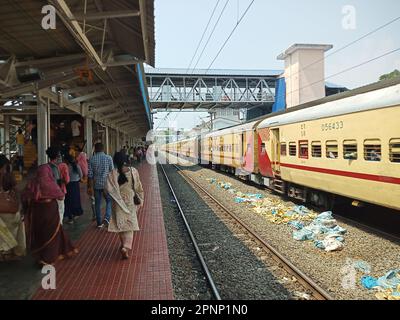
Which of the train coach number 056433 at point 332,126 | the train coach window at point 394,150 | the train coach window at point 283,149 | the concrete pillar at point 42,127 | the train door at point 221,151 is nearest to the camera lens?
the train coach window at point 394,150

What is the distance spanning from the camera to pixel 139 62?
8086 millimetres

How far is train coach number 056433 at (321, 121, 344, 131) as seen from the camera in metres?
8.54

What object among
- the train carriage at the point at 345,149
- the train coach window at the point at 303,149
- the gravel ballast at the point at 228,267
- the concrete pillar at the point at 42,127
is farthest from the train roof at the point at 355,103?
the concrete pillar at the point at 42,127

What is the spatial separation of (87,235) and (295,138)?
6536 millimetres

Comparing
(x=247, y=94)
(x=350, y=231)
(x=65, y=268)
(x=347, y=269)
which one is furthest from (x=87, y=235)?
(x=247, y=94)

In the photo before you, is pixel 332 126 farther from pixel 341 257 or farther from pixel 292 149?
pixel 341 257

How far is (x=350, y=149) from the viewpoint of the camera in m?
8.23

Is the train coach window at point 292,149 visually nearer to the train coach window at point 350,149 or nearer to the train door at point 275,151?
the train door at point 275,151

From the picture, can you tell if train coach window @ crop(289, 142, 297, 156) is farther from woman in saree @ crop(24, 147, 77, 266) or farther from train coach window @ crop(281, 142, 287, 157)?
woman in saree @ crop(24, 147, 77, 266)

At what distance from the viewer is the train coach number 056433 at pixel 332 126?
8.54 m

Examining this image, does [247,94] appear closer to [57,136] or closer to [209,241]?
[57,136]

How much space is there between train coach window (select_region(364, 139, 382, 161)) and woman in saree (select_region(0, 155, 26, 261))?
6.37m

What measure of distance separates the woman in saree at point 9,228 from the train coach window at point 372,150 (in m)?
6.37

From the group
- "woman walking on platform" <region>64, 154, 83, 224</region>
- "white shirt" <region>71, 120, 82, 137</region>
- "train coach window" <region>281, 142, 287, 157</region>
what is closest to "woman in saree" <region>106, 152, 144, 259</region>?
"woman walking on platform" <region>64, 154, 83, 224</region>
